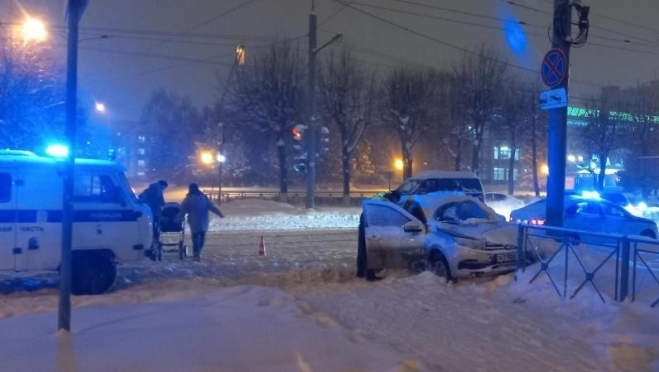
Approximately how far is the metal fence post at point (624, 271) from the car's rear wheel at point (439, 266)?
3.41m

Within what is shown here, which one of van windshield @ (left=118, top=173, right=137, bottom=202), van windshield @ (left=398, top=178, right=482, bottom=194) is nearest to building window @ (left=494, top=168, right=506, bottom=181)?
van windshield @ (left=398, top=178, right=482, bottom=194)

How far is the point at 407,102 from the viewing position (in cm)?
4841

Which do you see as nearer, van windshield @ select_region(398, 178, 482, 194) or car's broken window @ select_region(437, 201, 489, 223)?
car's broken window @ select_region(437, 201, 489, 223)

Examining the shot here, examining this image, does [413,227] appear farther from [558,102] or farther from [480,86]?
[480,86]

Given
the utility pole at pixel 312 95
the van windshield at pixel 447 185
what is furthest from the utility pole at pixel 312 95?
the van windshield at pixel 447 185

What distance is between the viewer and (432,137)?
56.2 m

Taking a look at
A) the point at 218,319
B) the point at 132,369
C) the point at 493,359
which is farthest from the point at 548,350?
the point at 132,369

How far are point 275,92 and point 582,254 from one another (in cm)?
3828

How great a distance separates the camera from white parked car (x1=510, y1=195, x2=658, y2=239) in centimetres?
1884

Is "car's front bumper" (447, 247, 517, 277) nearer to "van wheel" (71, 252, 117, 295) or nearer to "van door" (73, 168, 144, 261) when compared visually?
"van door" (73, 168, 144, 261)

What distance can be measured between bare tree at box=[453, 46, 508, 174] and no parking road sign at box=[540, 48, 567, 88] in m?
37.0

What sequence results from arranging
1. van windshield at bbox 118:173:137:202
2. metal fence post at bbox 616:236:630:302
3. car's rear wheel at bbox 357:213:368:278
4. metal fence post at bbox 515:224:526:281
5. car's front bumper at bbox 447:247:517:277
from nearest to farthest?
metal fence post at bbox 616:236:630:302
metal fence post at bbox 515:224:526:281
car's front bumper at bbox 447:247:517:277
van windshield at bbox 118:173:137:202
car's rear wheel at bbox 357:213:368:278

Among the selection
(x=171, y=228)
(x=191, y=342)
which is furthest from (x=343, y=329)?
(x=171, y=228)

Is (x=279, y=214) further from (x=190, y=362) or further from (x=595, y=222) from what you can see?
(x=190, y=362)
